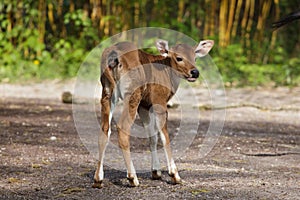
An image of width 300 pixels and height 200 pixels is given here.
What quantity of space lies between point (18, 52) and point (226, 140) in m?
8.03

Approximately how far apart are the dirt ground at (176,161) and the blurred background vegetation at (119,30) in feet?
10.4

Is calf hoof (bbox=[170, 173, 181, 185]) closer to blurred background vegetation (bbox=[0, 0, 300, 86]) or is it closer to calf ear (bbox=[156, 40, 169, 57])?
calf ear (bbox=[156, 40, 169, 57])

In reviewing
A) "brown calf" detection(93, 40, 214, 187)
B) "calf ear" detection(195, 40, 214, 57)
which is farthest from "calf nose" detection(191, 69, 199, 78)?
"calf ear" detection(195, 40, 214, 57)

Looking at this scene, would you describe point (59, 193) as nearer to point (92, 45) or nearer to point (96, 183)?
point (96, 183)

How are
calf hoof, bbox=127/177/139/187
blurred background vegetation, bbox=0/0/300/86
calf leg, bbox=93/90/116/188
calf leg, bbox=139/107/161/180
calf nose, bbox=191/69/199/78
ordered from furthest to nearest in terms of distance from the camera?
blurred background vegetation, bbox=0/0/300/86
calf leg, bbox=139/107/161/180
calf nose, bbox=191/69/199/78
calf hoof, bbox=127/177/139/187
calf leg, bbox=93/90/116/188

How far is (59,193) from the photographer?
4.72 metres

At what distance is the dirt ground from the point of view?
4824 mm

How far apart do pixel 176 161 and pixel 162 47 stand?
1.45 meters

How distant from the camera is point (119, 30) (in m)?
14.4

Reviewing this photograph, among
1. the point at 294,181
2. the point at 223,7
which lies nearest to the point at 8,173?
the point at 294,181

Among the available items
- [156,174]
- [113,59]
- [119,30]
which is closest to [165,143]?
[156,174]

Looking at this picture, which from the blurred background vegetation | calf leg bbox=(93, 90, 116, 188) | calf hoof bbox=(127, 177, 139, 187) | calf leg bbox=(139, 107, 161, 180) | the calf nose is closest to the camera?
calf leg bbox=(93, 90, 116, 188)

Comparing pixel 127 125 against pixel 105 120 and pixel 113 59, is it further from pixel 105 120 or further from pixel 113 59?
pixel 113 59

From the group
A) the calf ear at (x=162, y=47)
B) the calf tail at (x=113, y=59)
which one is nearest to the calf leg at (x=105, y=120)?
the calf tail at (x=113, y=59)
